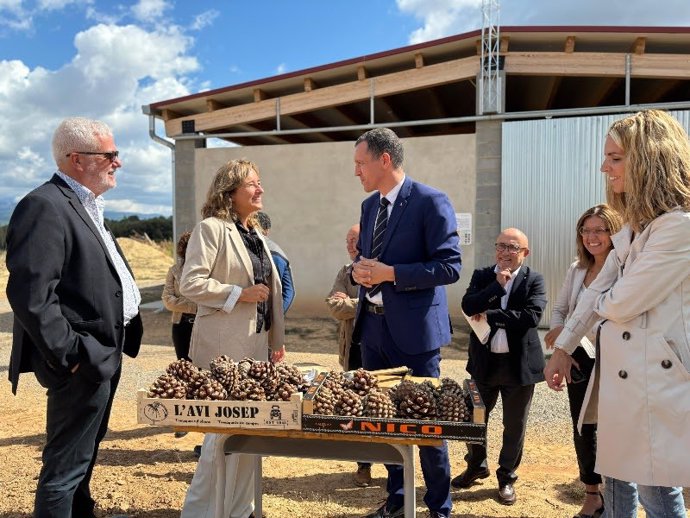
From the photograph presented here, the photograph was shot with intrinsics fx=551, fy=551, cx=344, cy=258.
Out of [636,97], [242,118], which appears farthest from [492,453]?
[636,97]

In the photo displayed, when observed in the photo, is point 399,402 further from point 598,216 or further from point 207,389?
point 598,216

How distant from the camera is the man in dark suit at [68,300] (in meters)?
2.42

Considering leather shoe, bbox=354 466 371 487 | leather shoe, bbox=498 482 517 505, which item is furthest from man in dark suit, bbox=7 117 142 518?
leather shoe, bbox=498 482 517 505

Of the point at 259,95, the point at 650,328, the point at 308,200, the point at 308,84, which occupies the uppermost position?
the point at 308,84

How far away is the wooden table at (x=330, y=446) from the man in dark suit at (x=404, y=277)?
63 cm

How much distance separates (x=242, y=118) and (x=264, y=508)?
29.2ft

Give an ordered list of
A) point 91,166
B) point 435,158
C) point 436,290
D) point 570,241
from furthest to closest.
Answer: point 435,158, point 570,241, point 436,290, point 91,166

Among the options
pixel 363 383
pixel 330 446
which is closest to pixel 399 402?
pixel 363 383

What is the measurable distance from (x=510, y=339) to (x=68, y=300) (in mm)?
2659

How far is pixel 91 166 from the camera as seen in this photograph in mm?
2809

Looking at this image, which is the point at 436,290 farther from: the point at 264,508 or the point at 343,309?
the point at 264,508

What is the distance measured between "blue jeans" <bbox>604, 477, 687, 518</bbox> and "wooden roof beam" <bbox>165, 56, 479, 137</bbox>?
837cm

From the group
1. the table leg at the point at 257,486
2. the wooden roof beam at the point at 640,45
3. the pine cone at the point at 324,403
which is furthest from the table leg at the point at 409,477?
the wooden roof beam at the point at 640,45

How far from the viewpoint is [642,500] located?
A: 228cm
